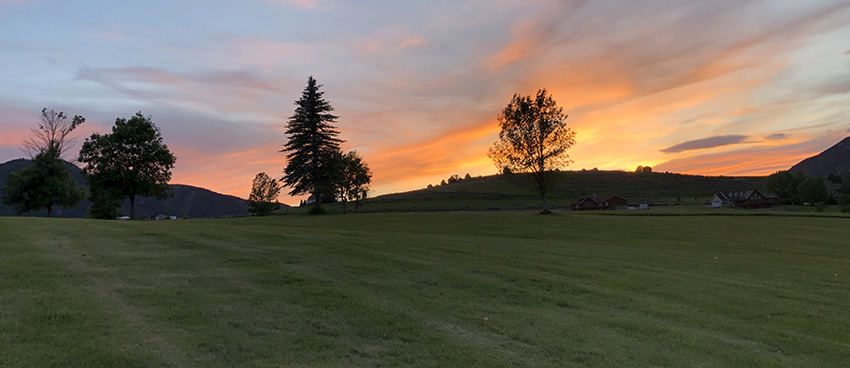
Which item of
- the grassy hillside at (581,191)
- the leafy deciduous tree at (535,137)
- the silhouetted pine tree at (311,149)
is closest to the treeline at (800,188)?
the grassy hillside at (581,191)

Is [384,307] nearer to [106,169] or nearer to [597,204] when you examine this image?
[106,169]

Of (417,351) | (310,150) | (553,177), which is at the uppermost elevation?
(310,150)

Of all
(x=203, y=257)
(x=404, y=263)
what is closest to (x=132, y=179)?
(x=203, y=257)

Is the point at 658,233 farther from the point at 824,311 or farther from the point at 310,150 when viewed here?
the point at 310,150

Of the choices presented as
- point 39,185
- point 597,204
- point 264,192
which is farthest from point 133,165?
point 597,204

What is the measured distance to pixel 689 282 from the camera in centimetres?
1202

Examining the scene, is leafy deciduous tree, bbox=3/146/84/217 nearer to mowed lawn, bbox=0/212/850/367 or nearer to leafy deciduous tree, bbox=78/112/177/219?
leafy deciduous tree, bbox=78/112/177/219

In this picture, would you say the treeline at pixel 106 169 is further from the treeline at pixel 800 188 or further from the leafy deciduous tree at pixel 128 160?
the treeline at pixel 800 188

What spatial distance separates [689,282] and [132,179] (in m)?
52.3

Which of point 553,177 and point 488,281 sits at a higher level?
point 553,177

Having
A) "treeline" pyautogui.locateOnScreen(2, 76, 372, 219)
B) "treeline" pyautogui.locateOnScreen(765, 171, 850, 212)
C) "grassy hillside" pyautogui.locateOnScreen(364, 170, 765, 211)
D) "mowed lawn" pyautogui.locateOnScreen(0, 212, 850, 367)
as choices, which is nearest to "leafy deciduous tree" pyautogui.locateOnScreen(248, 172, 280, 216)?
"grassy hillside" pyautogui.locateOnScreen(364, 170, 765, 211)

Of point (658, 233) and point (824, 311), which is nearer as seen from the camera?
point (824, 311)

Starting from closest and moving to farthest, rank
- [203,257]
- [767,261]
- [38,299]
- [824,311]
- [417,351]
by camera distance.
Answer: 1. [417,351]
2. [38,299]
3. [824,311]
4. [203,257]
5. [767,261]

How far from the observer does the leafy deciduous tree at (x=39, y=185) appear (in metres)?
50.4
